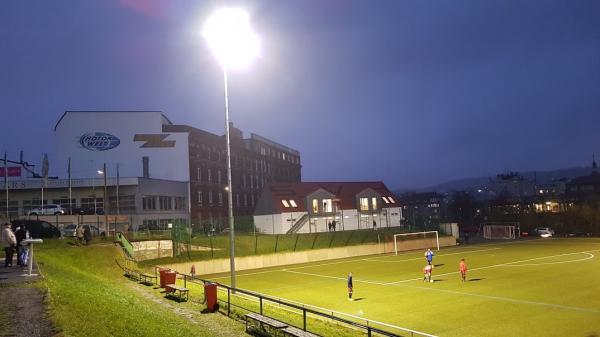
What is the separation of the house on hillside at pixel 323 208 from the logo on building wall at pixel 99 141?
78.8 feet

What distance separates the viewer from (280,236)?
6303cm

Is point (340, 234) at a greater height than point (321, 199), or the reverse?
point (321, 199)

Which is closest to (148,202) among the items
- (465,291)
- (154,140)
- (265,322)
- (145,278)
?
(154,140)

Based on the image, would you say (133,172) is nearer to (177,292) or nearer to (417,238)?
(417,238)

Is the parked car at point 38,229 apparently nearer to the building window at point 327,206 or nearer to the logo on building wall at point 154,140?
the logo on building wall at point 154,140

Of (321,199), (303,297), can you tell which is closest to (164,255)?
(303,297)

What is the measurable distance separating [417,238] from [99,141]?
4929 centimetres

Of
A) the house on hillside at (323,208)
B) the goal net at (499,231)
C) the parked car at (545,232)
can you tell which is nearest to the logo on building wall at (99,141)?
the house on hillside at (323,208)

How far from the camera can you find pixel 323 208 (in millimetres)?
76562

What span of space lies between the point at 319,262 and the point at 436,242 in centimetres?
2238

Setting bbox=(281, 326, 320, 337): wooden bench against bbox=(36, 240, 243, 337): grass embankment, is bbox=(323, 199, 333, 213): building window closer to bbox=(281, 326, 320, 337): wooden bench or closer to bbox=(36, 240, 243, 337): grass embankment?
bbox=(36, 240, 243, 337): grass embankment

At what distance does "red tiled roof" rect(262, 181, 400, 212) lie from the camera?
73.9m

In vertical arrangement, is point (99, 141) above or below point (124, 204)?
above

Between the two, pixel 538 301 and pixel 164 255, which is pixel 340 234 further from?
pixel 538 301
